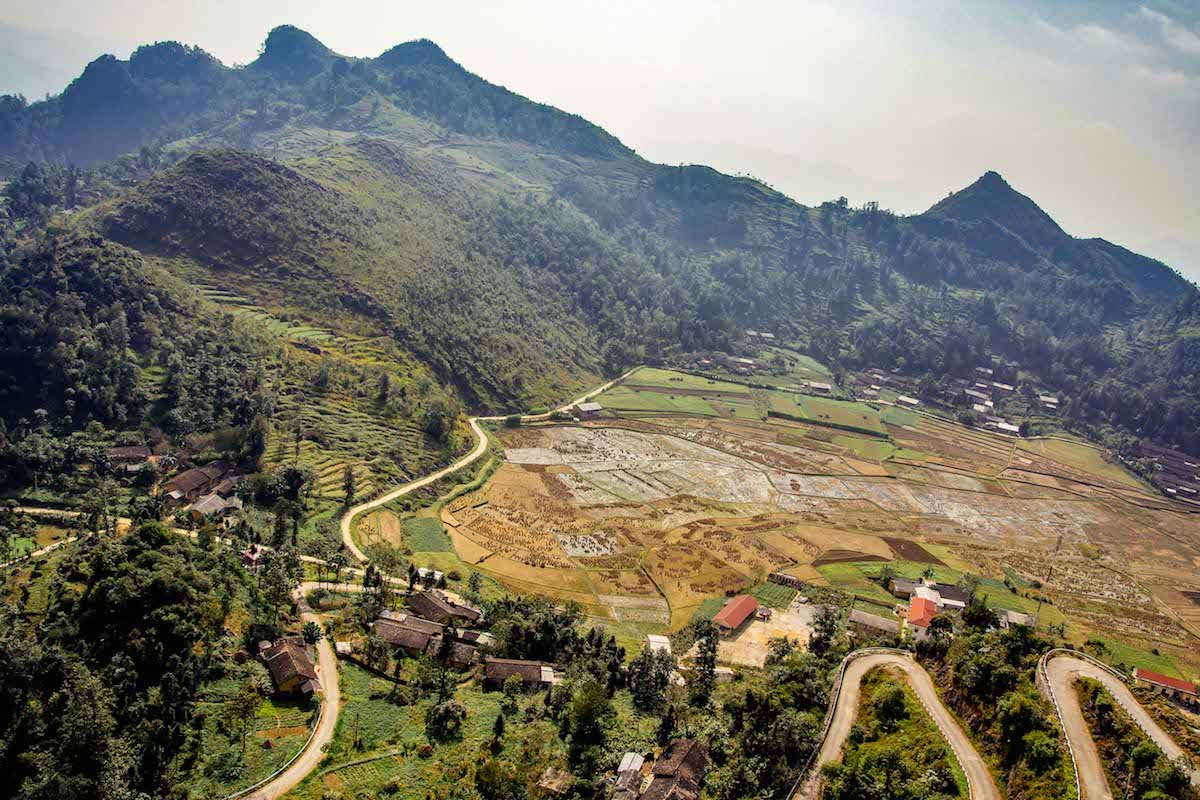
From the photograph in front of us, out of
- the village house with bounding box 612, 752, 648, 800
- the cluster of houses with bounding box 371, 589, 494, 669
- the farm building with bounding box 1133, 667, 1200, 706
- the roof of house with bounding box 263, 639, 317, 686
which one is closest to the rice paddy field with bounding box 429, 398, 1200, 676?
the farm building with bounding box 1133, 667, 1200, 706

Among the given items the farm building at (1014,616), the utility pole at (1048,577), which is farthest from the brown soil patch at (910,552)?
the farm building at (1014,616)

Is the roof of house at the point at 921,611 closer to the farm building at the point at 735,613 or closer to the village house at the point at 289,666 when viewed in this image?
the farm building at the point at 735,613

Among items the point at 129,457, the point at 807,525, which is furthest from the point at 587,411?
the point at 129,457

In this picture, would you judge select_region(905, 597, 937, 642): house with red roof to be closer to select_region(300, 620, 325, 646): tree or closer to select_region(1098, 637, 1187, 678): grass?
select_region(1098, 637, 1187, 678): grass

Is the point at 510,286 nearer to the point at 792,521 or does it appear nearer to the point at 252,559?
the point at 792,521

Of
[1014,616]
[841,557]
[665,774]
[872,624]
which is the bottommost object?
[665,774]

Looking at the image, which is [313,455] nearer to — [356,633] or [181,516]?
[181,516]

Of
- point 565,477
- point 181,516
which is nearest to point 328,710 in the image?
point 181,516
